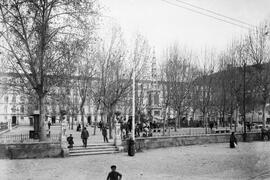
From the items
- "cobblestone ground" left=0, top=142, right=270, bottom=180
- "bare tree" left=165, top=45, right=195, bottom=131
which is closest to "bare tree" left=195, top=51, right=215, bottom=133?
"bare tree" left=165, top=45, right=195, bottom=131

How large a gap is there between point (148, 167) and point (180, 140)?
1032cm

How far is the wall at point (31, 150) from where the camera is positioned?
709 inches

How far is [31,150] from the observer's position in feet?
60.6

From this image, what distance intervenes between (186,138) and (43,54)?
13633mm

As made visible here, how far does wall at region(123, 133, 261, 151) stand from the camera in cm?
2283

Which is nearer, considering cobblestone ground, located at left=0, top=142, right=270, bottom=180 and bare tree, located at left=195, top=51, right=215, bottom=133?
cobblestone ground, located at left=0, top=142, right=270, bottom=180

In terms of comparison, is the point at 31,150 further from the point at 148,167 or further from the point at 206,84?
the point at 206,84

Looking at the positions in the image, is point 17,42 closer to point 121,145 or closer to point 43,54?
point 43,54

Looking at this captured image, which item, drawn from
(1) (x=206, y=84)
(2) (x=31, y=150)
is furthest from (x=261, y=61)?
(2) (x=31, y=150)

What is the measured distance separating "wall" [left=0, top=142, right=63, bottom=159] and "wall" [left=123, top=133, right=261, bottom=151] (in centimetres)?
512

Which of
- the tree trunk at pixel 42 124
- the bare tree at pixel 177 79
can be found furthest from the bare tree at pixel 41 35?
the bare tree at pixel 177 79

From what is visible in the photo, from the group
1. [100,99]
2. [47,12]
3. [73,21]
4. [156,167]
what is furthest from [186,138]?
[47,12]

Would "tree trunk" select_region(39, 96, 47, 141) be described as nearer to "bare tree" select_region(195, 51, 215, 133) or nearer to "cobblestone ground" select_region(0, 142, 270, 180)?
"cobblestone ground" select_region(0, 142, 270, 180)

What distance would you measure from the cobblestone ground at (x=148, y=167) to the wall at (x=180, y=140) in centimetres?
209
